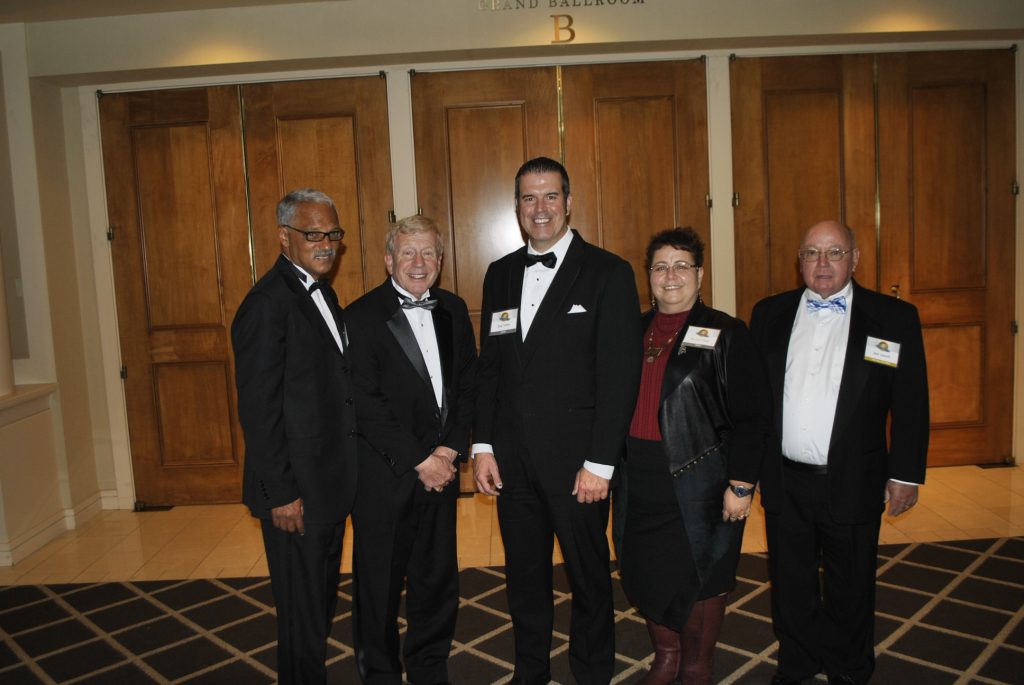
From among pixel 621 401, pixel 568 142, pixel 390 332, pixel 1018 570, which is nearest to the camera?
pixel 621 401

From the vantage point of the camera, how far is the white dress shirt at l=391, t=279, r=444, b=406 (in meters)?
2.57

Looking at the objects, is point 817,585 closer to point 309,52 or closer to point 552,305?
point 552,305

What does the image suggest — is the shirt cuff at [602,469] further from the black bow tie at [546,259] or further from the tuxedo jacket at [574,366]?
the black bow tie at [546,259]

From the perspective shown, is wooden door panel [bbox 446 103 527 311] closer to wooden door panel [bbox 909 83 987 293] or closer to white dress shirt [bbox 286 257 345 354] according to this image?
white dress shirt [bbox 286 257 345 354]

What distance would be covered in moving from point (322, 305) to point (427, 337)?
372 millimetres

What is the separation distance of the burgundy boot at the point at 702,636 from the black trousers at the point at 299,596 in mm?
1203

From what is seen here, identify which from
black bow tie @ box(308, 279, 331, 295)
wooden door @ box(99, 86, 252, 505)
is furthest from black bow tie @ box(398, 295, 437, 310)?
wooden door @ box(99, 86, 252, 505)

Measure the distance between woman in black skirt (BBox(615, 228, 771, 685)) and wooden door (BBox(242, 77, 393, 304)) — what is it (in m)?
2.97

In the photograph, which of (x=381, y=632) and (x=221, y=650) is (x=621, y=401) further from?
(x=221, y=650)

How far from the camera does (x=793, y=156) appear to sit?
16.3ft

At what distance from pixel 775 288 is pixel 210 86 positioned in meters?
4.03

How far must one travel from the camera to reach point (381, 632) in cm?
255

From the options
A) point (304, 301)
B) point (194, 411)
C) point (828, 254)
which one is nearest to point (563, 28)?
point (828, 254)

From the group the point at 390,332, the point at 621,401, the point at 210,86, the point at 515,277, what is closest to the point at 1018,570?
the point at 621,401
